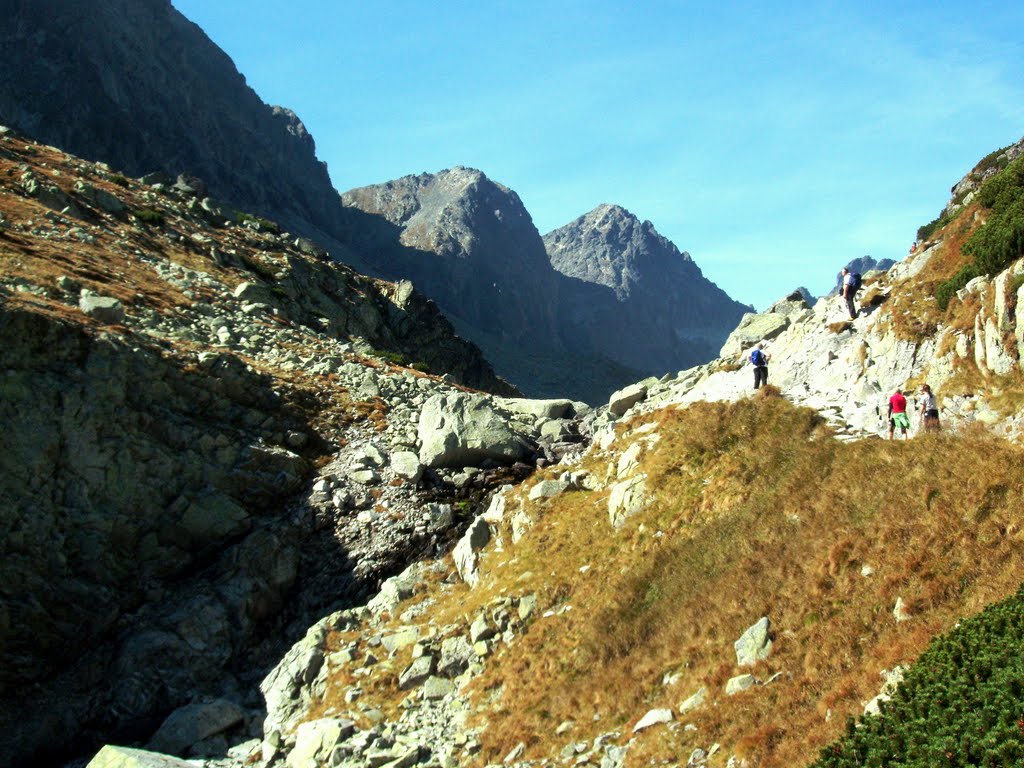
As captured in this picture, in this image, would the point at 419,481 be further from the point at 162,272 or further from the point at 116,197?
the point at 116,197

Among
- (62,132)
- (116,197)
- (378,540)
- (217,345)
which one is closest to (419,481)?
(378,540)

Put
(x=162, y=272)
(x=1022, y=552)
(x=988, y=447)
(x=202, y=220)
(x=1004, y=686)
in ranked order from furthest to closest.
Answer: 1. (x=202, y=220)
2. (x=162, y=272)
3. (x=988, y=447)
4. (x=1022, y=552)
5. (x=1004, y=686)

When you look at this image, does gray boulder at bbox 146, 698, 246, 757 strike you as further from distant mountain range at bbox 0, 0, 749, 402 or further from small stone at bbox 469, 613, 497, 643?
distant mountain range at bbox 0, 0, 749, 402

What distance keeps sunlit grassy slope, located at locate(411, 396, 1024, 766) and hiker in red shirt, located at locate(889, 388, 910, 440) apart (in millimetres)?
1397

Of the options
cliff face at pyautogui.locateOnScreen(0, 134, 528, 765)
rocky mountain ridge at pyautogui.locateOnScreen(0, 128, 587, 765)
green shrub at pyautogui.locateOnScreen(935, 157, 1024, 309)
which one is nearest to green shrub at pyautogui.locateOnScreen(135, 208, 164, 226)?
rocky mountain ridge at pyautogui.locateOnScreen(0, 128, 587, 765)

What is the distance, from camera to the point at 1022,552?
12773 mm

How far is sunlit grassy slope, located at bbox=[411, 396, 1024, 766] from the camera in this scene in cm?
1244

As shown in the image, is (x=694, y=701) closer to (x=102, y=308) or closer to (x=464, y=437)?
(x=464, y=437)

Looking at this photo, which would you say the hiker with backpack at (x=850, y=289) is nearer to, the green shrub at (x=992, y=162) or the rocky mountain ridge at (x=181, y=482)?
the rocky mountain ridge at (x=181, y=482)

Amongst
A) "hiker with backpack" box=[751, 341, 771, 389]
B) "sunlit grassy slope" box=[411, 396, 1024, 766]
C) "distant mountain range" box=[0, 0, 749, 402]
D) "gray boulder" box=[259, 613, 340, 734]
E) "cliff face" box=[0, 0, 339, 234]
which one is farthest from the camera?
"distant mountain range" box=[0, 0, 749, 402]

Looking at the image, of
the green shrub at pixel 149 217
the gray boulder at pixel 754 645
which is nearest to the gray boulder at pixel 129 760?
the gray boulder at pixel 754 645

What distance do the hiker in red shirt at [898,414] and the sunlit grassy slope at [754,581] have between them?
140cm

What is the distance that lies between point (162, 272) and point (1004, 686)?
40508 millimetres

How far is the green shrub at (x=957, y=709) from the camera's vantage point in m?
9.14
